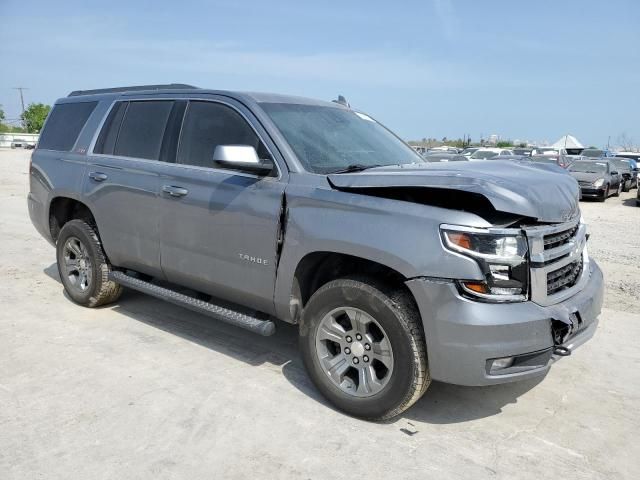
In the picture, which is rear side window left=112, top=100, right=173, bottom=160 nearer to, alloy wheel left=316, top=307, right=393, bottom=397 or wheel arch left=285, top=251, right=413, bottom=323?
wheel arch left=285, top=251, right=413, bottom=323

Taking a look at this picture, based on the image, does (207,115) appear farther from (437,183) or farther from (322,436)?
(322,436)

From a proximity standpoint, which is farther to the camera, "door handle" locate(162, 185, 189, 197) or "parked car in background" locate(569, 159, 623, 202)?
"parked car in background" locate(569, 159, 623, 202)

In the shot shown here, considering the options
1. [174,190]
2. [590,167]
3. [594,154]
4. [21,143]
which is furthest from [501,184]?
[21,143]

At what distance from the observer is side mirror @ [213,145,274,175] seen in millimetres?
3566

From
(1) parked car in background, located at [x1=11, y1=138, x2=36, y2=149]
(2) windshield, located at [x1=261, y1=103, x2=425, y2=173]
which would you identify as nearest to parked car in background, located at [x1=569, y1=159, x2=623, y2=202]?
(2) windshield, located at [x1=261, y1=103, x2=425, y2=173]

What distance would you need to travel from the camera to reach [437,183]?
3.05m

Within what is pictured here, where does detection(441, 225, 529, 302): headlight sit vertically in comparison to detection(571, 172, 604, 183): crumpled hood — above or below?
above

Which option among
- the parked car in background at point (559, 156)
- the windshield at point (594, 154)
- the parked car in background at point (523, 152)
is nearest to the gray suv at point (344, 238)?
the parked car in background at point (559, 156)

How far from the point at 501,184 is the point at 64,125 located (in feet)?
15.1

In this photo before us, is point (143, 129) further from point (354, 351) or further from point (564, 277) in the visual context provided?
point (564, 277)

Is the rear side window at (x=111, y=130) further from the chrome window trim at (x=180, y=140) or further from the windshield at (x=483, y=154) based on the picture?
the windshield at (x=483, y=154)

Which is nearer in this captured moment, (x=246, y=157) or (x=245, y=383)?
(x=246, y=157)

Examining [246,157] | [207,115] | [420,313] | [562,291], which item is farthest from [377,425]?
[207,115]

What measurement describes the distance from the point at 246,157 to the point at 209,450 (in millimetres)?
1798
